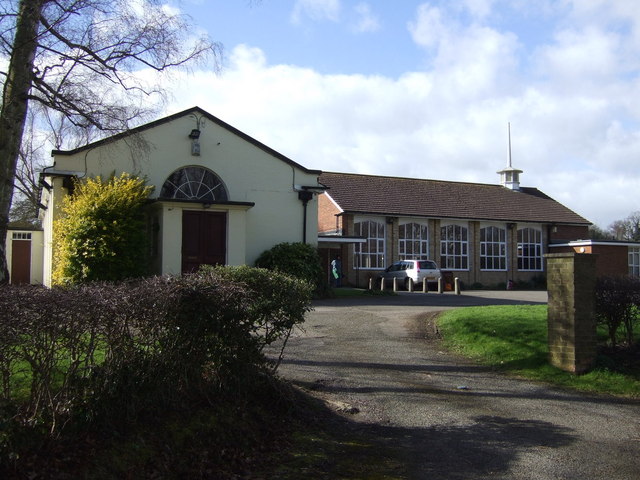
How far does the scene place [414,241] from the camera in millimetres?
35719

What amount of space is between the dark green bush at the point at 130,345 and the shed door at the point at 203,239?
518 inches

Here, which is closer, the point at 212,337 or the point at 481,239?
the point at 212,337

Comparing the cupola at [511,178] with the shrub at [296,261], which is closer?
the shrub at [296,261]

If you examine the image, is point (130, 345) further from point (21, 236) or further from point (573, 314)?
point (21, 236)

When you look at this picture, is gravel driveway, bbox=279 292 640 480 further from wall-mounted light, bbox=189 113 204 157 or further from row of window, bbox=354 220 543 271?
row of window, bbox=354 220 543 271

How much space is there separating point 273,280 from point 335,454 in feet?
6.51

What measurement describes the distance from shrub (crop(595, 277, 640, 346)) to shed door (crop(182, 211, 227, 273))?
12.4 metres

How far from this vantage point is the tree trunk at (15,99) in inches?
327

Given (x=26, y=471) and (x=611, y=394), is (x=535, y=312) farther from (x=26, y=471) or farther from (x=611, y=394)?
(x=26, y=471)

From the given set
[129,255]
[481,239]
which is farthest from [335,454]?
[481,239]

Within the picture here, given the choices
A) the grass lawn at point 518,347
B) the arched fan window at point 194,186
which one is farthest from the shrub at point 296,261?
the grass lawn at point 518,347

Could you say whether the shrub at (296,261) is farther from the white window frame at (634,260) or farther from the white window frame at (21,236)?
the white window frame at (634,260)

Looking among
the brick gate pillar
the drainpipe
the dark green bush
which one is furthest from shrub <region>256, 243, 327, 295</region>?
the dark green bush

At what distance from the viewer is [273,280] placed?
6.81 m
